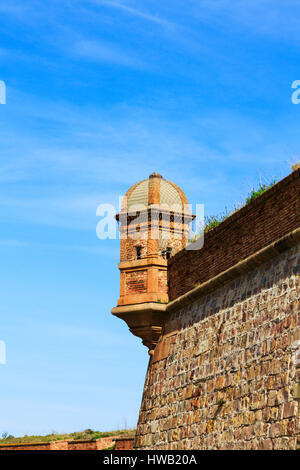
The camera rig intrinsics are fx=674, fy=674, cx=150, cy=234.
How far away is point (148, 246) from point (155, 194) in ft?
4.12

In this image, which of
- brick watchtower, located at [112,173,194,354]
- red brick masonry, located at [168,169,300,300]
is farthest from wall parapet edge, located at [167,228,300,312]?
brick watchtower, located at [112,173,194,354]

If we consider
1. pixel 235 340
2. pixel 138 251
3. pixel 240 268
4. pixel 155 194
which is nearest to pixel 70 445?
pixel 138 251

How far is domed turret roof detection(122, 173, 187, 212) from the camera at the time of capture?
52.3 ft

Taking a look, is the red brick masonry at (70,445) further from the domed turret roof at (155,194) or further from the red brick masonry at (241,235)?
the domed turret roof at (155,194)

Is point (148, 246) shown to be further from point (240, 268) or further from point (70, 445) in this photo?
point (70, 445)

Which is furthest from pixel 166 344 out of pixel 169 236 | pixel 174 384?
pixel 169 236

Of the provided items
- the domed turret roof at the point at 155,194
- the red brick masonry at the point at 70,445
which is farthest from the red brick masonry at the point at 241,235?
the red brick masonry at the point at 70,445

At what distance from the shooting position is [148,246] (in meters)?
15.7

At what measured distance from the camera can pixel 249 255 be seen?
11.8 metres

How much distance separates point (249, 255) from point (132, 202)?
5.06m

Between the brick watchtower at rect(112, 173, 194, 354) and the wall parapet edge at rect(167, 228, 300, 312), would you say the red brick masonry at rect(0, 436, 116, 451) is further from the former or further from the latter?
the wall parapet edge at rect(167, 228, 300, 312)

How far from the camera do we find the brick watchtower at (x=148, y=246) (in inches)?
601
